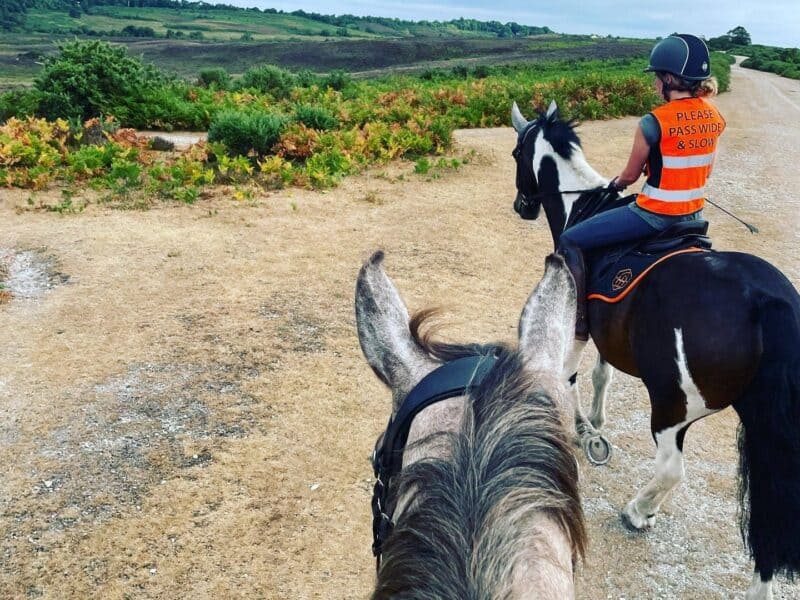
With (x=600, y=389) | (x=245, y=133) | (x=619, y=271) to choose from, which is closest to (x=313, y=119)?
(x=245, y=133)

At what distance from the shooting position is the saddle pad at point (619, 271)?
3.02 metres

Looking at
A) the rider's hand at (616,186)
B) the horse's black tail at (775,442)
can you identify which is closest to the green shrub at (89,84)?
the rider's hand at (616,186)

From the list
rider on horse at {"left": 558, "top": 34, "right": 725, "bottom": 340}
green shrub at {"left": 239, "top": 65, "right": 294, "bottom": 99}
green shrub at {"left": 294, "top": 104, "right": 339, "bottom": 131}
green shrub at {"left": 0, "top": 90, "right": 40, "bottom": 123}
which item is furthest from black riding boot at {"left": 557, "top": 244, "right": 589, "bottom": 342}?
green shrub at {"left": 239, "top": 65, "right": 294, "bottom": 99}

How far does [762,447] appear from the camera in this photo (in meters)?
2.53

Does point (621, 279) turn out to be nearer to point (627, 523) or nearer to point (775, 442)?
point (775, 442)

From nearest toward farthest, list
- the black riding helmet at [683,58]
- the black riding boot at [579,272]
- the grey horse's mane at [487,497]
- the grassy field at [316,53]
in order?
the grey horse's mane at [487,497] → the black riding helmet at [683,58] → the black riding boot at [579,272] → the grassy field at [316,53]

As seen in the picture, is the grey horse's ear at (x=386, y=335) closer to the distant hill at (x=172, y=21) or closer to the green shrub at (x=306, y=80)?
the green shrub at (x=306, y=80)

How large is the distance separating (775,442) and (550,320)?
174cm

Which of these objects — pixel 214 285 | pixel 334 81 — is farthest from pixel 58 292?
pixel 334 81

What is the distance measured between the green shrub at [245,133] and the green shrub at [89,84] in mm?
3672

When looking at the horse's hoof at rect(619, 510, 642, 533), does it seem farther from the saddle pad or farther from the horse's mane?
the horse's mane

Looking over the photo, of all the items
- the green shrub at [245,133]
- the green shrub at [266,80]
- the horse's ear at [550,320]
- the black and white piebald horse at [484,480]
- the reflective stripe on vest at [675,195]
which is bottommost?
the green shrub at [245,133]

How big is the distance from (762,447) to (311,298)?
14.4 feet

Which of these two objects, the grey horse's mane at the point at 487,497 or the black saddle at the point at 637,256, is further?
the black saddle at the point at 637,256
